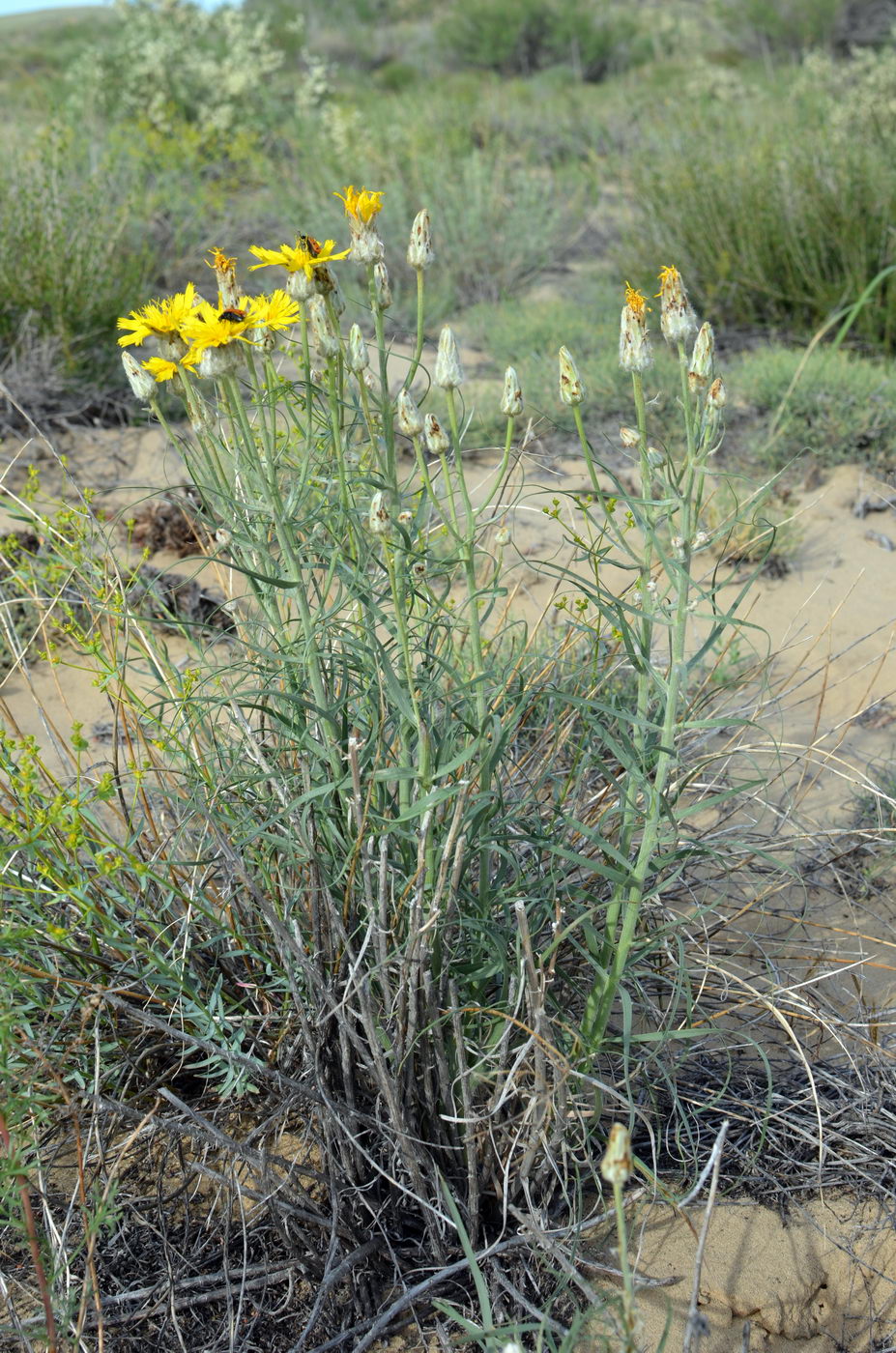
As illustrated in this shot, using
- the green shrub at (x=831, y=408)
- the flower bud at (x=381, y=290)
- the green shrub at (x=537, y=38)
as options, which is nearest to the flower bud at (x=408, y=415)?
the flower bud at (x=381, y=290)

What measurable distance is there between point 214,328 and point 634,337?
1.63 ft

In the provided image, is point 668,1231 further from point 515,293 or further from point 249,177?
point 249,177

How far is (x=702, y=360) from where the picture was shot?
1193mm

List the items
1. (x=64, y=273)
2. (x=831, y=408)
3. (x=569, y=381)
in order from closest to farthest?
(x=569, y=381) → (x=831, y=408) → (x=64, y=273)

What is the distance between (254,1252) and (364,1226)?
0.57ft

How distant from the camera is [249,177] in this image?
6.94 m

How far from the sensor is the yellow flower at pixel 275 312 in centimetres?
137

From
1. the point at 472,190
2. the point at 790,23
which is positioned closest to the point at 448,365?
the point at 472,190

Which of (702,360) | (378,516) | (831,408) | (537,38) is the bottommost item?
(831,408)

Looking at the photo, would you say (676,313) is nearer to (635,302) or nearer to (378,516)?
(635,302)

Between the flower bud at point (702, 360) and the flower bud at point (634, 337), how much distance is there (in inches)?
2.4

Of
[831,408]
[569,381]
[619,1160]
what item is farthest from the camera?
[831,408]

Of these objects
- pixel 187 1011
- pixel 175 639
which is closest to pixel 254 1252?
pixel 187 1011

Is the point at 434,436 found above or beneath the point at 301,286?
beneath
